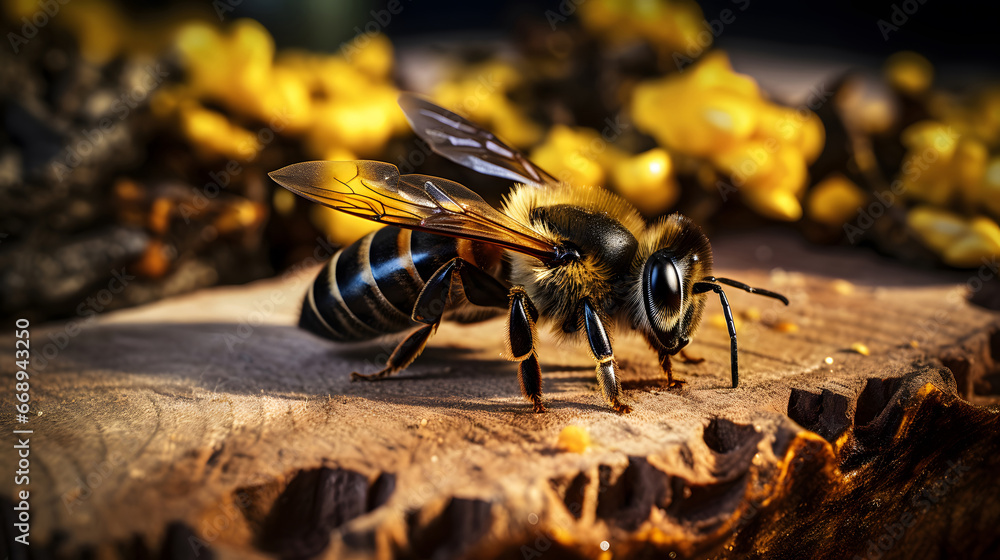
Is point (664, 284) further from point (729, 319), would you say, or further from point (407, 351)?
point (407, 351)

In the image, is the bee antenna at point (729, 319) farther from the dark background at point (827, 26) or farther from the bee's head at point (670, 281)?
the dark background at point (827, 26)

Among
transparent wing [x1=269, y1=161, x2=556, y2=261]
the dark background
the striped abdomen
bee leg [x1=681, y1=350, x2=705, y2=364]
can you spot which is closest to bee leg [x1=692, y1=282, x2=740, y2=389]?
bee leg [x1=681, y1=350, x2=705, y2=364]

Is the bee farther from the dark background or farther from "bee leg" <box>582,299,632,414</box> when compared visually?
the dark background

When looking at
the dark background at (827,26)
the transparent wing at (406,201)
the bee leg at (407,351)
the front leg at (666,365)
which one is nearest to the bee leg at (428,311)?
the bee leg at (407,351)

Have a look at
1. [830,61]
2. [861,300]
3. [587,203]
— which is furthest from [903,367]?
[830,61]

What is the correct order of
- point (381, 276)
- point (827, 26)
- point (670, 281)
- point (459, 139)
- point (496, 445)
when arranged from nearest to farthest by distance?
point (496, 445)
point (670, 281)
point (381, 276)
point (459, 139)
point (827, 26)

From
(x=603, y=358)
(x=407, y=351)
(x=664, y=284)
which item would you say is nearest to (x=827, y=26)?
(x=664, y=284)
